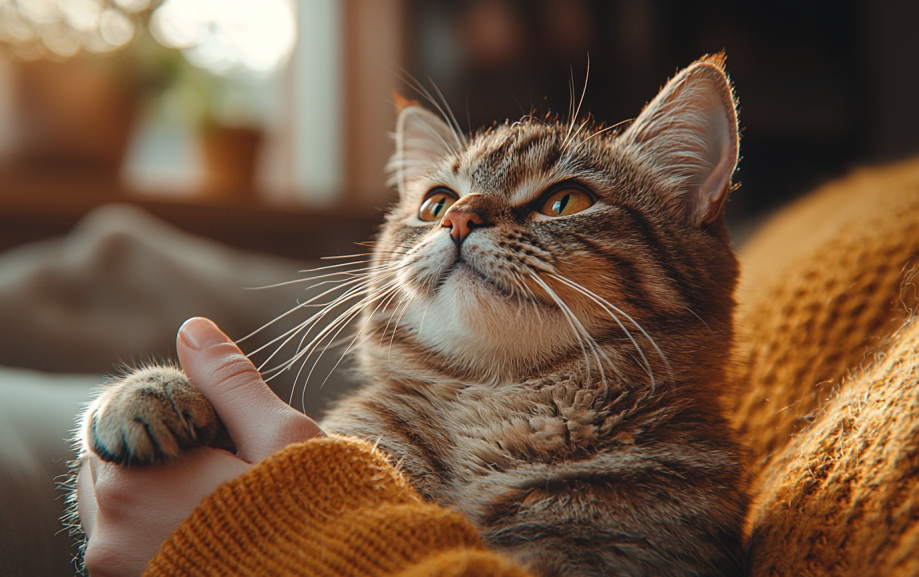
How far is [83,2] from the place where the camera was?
2131 mm

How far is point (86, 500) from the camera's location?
0.68 meters

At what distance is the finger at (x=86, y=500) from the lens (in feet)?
2.19

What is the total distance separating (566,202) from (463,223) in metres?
0.15

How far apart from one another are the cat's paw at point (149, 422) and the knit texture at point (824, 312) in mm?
674

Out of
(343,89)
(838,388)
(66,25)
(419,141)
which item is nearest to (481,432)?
(838,388)

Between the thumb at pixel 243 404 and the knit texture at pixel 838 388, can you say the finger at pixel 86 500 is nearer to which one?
the thumb at pixel 243 404

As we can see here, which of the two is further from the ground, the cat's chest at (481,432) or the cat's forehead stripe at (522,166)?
the cat's forehead stripe at (522,166)

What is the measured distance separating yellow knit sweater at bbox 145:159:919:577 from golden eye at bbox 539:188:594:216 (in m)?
0.38

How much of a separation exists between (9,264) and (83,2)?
113cm

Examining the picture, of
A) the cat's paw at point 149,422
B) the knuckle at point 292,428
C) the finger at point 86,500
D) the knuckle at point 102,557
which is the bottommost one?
the knuckle at point 102,557

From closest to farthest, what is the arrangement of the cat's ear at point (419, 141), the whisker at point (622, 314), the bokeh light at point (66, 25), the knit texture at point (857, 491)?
the knit texture at point (857, 491), the whisker at point (622, 314), the cat's ear at point (419, 141), the bokeh light at point (66, 25)

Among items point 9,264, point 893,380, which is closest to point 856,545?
point 893,380

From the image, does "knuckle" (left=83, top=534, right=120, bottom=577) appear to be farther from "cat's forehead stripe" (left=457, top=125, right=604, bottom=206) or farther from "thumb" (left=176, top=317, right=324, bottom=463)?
"cat's forehead stripe" (left=457, top=125, right=604, bottom=206)

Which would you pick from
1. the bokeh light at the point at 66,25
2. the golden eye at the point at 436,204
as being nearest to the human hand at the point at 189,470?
the golden eye at the point at 436,204
